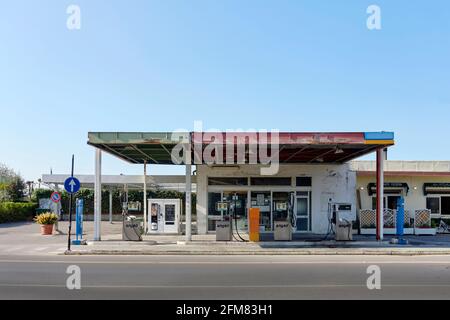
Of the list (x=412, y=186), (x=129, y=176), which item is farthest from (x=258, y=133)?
(x=129, y=176)

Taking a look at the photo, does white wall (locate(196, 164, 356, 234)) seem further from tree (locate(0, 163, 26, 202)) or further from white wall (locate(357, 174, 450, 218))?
tree (locate(0, 163, 26, 202))

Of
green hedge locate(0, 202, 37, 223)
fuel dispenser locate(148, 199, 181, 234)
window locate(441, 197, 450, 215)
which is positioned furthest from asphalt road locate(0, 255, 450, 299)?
green hedge locate(0, 202, 37, 223)

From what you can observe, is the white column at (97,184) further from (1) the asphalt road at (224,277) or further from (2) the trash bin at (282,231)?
(2) the trash bin at (282,231)

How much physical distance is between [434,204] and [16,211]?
33377 mm

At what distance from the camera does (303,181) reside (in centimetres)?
2653

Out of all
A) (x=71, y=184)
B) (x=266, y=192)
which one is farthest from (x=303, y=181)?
(x=71, y=184)

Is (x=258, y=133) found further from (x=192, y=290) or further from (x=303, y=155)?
A: (x=192, y=290)

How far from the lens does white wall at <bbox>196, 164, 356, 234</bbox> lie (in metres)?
26.1

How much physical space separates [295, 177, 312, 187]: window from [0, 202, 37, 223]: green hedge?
85.9 feet

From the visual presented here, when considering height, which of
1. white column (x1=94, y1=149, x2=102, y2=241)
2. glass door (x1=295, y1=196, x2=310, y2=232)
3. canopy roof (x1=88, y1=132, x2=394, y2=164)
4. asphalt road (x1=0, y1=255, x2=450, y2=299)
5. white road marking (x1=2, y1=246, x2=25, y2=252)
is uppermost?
canopy roof (x1=88, y1=132, x2=394, y2=164)

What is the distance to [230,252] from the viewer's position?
59.5 feet

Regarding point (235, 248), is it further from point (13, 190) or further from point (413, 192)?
point (13, 190)

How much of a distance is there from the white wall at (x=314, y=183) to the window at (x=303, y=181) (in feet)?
0.69

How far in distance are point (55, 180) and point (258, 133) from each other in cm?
2431
